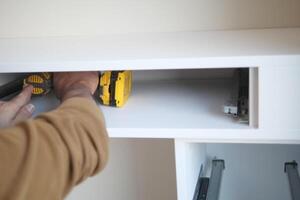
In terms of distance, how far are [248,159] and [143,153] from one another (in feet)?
0.95

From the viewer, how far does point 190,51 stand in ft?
2.49

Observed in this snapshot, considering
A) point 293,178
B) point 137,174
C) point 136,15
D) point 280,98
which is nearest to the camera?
point 280,98

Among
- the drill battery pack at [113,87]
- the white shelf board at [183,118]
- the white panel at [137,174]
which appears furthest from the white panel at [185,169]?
the white panel at [137,174]

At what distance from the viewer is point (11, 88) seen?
2.88 feet

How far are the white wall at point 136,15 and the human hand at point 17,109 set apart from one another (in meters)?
0.31

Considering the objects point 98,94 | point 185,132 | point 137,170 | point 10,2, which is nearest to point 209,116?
point 185,132

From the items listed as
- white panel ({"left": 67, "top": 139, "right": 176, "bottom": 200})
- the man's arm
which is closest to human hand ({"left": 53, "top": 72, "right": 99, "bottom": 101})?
the man's arm

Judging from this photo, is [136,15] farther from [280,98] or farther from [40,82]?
[280,98]

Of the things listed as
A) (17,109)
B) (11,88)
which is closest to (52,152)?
(17,109)

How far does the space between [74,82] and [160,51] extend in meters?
0.17

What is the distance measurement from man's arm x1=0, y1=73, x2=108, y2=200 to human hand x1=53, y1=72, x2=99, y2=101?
14 centimetres

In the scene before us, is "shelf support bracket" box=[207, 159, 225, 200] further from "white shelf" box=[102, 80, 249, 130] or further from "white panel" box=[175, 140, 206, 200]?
"white shelf" box=[102, 80, 249, 130]

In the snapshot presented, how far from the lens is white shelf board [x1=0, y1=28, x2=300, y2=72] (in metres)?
0.69

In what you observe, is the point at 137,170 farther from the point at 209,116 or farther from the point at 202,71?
the point at 209,116
